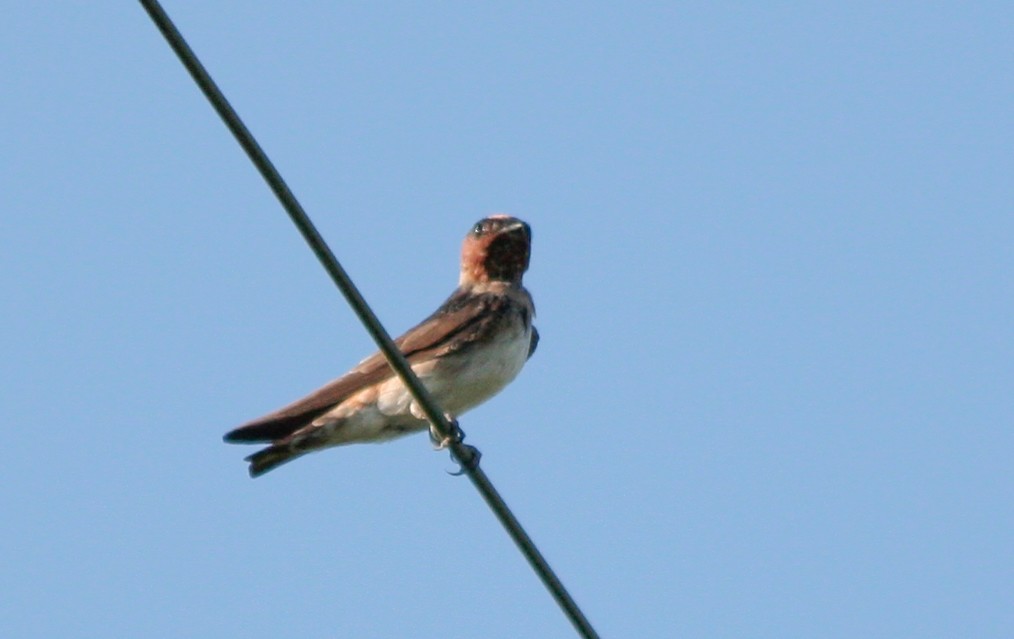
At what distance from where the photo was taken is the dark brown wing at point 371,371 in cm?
747

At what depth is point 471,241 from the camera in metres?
9.29

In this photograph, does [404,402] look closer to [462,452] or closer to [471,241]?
[462,452]

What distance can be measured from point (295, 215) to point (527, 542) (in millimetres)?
1078

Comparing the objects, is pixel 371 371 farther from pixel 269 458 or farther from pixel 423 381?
pixel 269 458

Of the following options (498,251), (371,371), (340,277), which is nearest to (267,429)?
(371,371)

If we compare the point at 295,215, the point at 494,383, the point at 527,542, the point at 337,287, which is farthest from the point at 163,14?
the point at 494,383

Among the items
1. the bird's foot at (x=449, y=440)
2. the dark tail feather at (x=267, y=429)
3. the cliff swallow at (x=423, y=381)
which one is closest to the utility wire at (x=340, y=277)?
the bird's foot at (x=449, y=440)

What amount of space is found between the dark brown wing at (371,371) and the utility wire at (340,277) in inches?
90.5

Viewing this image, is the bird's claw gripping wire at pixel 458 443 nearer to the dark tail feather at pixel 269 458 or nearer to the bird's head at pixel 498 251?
the dark tail feather at pixel 269 458

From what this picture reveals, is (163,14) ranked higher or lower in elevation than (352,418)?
lower

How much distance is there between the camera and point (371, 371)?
308 inches

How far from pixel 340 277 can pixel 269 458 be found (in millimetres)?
3415

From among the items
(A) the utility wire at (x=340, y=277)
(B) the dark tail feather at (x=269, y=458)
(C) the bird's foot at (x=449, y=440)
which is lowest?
(A) the utility wire at (x=340, y=277)

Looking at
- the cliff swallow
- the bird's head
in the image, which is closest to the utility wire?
the cliff swallow
